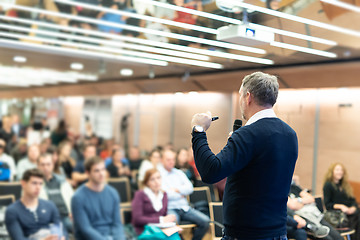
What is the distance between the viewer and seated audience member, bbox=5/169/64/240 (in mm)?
4391

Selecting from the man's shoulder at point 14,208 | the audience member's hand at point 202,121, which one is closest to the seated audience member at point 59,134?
the man's shoulder at point 14,208

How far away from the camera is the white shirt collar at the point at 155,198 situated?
5191 millimetres

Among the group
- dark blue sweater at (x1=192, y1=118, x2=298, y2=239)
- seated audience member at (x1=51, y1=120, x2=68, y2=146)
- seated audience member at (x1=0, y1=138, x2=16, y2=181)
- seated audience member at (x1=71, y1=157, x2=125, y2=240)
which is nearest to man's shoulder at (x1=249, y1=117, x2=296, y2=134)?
Answer: dark blue sweater at (x1=192, y1=118, x2=298, y2=239)

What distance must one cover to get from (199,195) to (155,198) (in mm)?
1366

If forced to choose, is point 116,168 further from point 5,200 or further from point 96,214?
point 96,214

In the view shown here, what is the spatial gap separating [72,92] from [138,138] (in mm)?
2292

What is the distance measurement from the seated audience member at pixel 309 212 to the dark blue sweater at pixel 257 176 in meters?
1.62

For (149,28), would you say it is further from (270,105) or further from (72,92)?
(72,92)

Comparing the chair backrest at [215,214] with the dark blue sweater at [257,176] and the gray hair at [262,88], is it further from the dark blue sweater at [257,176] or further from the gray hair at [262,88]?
the gray hair at [262,88]

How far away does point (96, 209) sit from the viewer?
4754mm

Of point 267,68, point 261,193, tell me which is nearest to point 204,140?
point 261,193

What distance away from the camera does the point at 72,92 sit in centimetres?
1066

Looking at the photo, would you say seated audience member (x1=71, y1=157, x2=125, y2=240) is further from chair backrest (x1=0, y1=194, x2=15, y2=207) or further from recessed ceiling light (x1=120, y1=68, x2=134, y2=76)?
recessed ceiling light (x1=120, y1=68, x2=134, y2=76)

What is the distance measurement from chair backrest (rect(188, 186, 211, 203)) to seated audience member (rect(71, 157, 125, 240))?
164 centimetres
